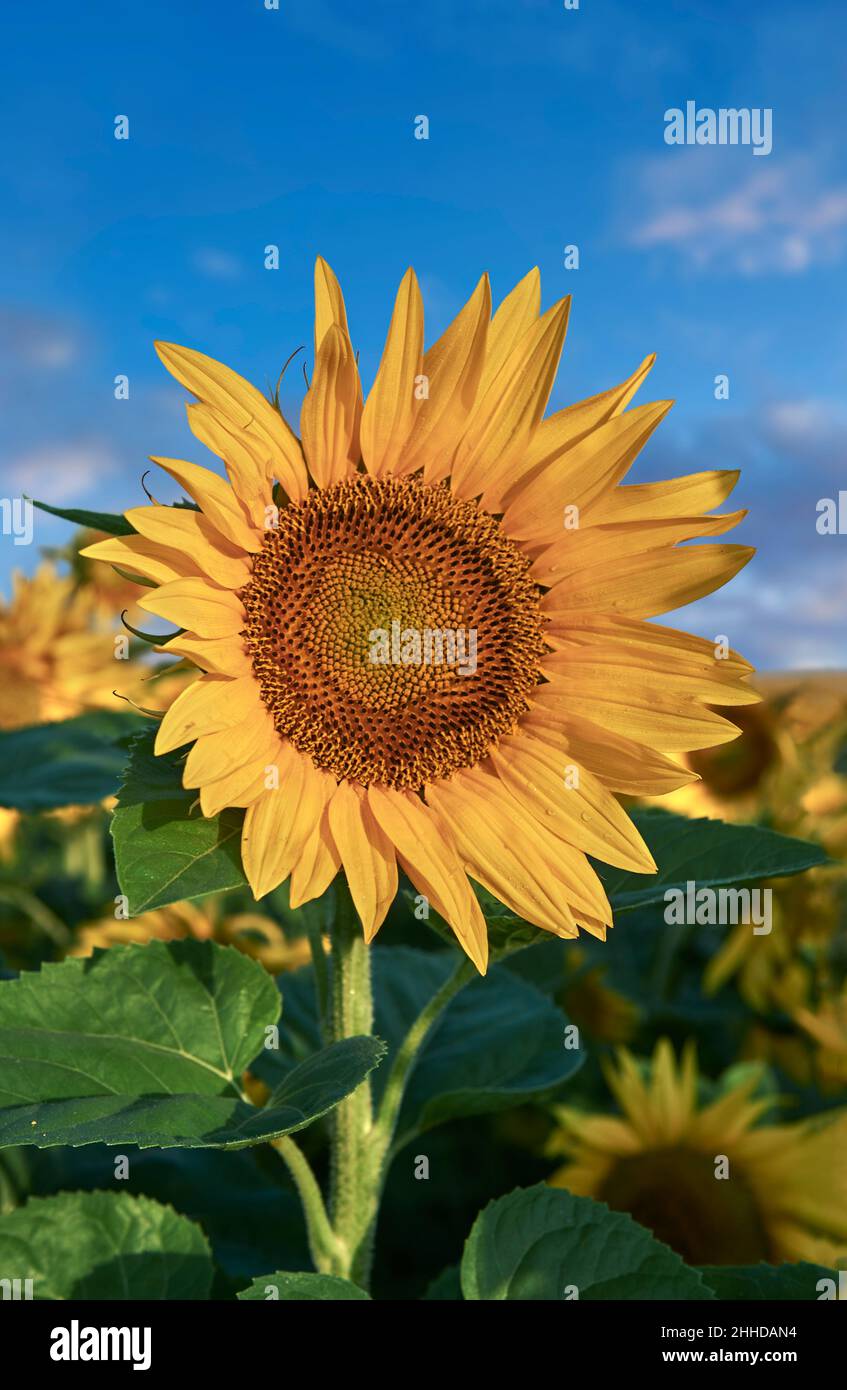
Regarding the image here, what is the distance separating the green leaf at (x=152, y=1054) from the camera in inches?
53.5

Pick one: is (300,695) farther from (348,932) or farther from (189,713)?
(348,932)

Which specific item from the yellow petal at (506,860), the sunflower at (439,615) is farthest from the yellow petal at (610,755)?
the yellow petal at (506,860)

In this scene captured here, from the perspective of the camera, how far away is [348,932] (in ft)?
5.30

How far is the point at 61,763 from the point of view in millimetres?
2664

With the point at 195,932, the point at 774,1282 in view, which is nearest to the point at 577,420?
the point at 774,1282

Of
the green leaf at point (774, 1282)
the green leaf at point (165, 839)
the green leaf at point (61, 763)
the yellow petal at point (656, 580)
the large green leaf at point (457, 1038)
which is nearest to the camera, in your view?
the green leaf at point (165, 839)

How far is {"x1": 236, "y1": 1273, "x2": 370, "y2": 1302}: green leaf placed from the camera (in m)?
1.39

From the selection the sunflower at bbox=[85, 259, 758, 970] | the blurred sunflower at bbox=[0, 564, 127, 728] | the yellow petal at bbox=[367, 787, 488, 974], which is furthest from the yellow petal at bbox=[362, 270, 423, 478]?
the blurred sunflower at bbox=[0, 564, 127, 728]

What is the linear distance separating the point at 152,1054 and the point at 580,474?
97 cm

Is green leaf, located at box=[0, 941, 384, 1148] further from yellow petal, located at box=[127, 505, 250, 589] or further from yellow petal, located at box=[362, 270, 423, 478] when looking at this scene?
yellow petal, located at box=[362, 270, 423, 478]

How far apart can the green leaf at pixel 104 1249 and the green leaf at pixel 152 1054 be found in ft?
0.89

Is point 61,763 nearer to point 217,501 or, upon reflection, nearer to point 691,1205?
point 217,501

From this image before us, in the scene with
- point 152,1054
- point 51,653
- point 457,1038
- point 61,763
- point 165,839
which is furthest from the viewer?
point 51,653

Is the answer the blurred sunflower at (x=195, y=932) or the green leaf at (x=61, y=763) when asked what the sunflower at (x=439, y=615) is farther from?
the blurred sunflower at (x=195, y=932)
